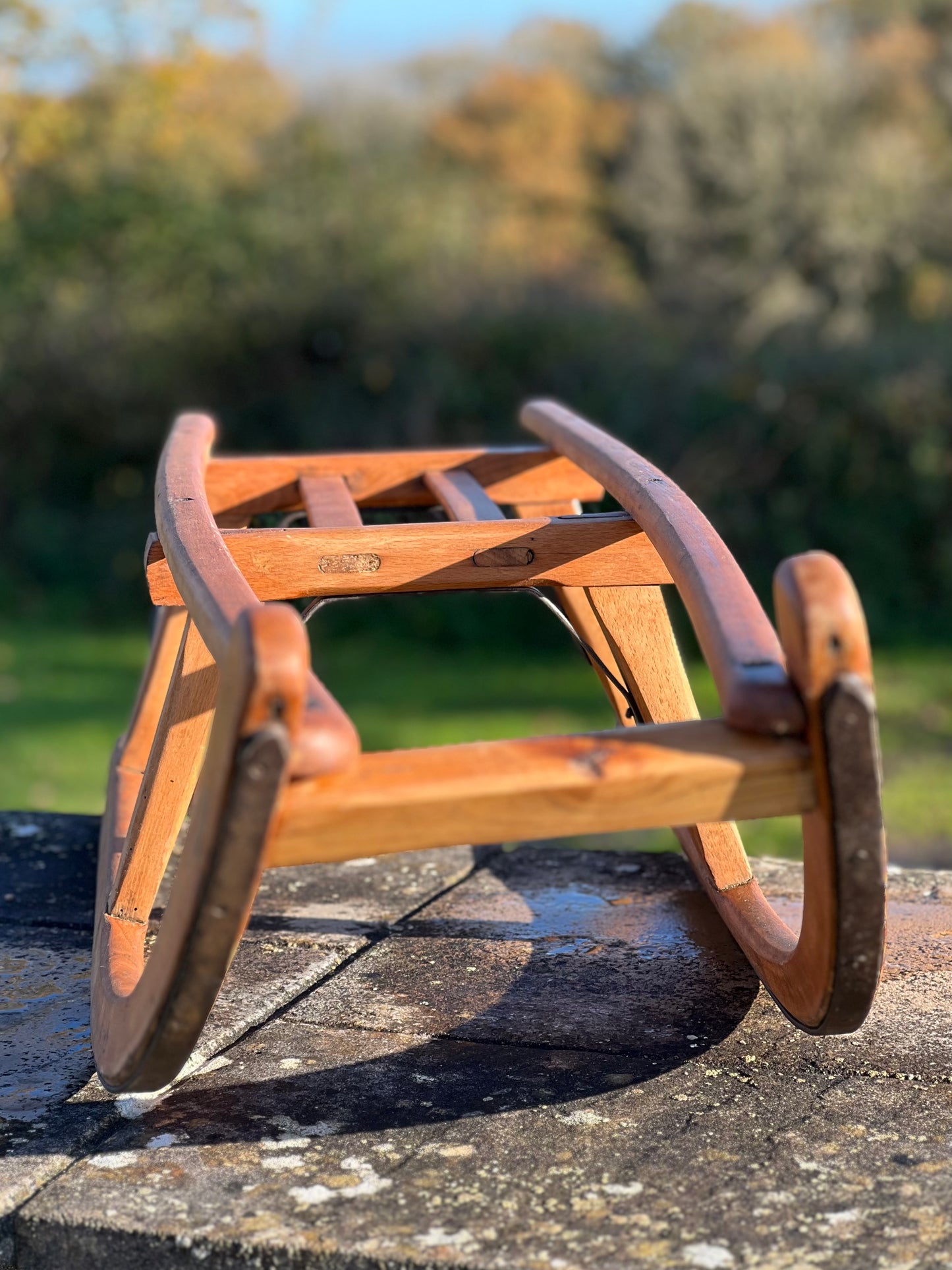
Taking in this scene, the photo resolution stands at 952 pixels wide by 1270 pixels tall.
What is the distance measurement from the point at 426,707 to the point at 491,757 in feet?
19.3

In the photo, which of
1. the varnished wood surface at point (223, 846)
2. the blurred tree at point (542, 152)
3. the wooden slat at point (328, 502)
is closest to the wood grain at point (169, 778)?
the wooden slat at point (328, 502)

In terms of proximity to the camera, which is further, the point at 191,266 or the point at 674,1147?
the point at 191,266

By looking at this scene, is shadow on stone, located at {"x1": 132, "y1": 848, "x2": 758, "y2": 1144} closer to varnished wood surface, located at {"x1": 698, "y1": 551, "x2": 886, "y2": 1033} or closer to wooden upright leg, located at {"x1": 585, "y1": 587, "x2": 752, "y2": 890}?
wooden upright leg, located at {"x1": 585, "y1": 587, "x2": 752, "y2": 890}

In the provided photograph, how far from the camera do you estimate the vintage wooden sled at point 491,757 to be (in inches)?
51.7

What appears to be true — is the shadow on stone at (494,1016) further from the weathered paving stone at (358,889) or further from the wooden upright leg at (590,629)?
the wooden upright leg at (590,629)

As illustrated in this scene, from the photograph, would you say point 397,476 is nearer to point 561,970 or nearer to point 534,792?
point 561,970

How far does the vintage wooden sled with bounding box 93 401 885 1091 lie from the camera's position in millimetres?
1312

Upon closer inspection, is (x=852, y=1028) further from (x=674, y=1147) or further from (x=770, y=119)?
(x=770, y=119)

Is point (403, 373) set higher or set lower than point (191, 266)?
lower

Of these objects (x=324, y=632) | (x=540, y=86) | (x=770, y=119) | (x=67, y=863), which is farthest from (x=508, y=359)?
(x=540, y=86)

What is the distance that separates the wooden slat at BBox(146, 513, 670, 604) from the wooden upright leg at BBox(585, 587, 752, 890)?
15 cm

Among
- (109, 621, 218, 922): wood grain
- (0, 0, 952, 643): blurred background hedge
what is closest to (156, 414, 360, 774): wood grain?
(109, 621, 218, 922): wood grain

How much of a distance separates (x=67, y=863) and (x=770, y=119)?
19564 mm

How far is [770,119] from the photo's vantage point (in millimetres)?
20094
